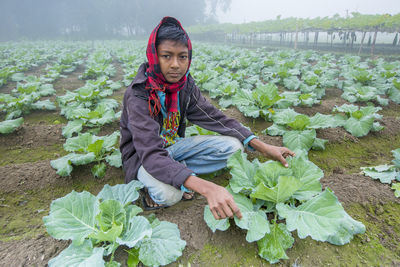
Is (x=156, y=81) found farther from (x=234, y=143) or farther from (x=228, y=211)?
(x=228, y=211)

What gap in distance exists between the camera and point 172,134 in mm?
2377

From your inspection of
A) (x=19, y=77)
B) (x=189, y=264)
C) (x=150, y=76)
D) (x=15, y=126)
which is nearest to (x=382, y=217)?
(x=189, y=264)

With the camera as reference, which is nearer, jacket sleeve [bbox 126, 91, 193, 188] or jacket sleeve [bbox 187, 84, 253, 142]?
jacket sleeve [bbox 126, 91, 193, 188]

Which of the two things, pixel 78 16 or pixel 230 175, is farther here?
pixel 78 16

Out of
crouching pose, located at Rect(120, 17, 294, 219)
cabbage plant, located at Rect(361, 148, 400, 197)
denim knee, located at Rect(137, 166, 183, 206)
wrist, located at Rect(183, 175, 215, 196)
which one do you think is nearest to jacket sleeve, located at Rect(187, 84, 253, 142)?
crouching pose, located at Rect(120, 17, 294, 219)

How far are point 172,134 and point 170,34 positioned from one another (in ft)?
3.18

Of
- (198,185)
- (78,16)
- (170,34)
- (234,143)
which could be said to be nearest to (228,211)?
(198,185)

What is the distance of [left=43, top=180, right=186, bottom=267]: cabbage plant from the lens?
4.43 feet

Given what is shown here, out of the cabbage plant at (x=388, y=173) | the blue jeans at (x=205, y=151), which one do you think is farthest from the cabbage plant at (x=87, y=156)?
the cabbage plant at (x=388, y=173)

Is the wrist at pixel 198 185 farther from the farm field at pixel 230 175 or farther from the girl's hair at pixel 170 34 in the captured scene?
the girl's hair at pixel 170 34

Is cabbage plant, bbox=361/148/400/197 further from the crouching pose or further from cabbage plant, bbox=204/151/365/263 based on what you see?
the crouching pose

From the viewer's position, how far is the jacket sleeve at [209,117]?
2.29 m

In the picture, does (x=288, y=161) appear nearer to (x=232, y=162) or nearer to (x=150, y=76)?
(x=232, y=162)

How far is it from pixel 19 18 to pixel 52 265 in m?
64.6
